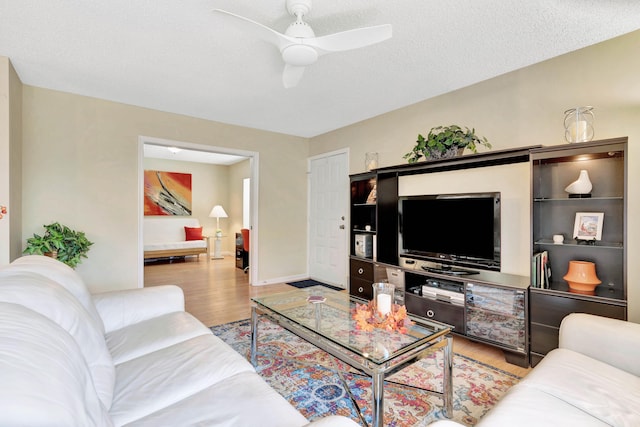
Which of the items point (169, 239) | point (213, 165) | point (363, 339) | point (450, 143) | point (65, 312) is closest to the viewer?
point (65, 312)

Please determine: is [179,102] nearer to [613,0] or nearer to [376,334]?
[376,334]

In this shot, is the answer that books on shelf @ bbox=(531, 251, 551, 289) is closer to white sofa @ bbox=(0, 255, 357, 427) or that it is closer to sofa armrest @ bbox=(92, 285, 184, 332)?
white sofa @ bbox=(0, 255, 357, 427)

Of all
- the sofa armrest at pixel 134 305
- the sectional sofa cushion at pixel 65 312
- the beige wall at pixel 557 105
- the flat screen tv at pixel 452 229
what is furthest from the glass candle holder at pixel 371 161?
the sectional sofa cushion at pixel 65 312

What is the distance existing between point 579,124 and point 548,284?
1.20 metres

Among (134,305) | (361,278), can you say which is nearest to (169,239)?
(361,278)

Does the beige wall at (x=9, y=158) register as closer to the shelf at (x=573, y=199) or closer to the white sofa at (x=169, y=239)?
the white sofa at (x=169, y=239)

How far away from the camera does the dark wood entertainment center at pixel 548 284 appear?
6.91ft

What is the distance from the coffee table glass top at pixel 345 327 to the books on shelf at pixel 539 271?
0.98 metres

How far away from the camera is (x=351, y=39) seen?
1883 mm

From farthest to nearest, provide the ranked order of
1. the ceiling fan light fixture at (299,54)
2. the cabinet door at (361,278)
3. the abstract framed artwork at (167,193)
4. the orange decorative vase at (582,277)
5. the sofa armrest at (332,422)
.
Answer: the abstract framed artwork at (167,193) → the cabinet door at (361,278) → the orange decorative vase at (582,277) → the ceiling fan light fixture at (299,54) → the sofa armrest at (332,422)

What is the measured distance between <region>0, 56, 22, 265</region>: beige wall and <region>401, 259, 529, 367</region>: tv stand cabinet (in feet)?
12.1

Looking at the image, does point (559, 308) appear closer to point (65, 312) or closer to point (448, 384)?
point (448, 384)

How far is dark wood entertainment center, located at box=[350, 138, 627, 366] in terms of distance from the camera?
211cm

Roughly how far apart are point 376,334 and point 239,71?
2.57m
